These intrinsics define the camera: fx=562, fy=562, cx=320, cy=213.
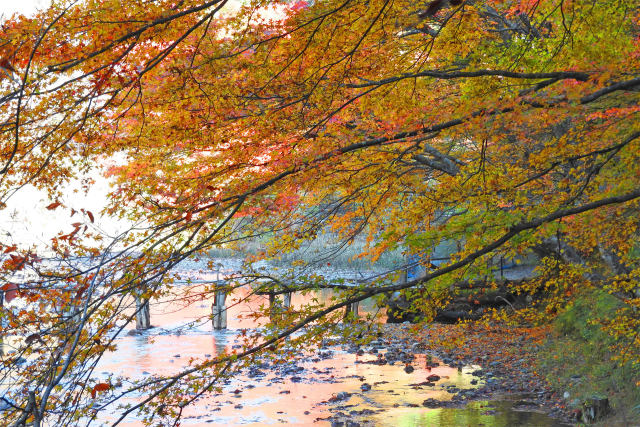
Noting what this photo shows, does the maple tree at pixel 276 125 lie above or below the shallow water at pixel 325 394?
above

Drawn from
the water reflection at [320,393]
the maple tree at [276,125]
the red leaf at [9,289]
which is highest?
the maple tree at [276,125]

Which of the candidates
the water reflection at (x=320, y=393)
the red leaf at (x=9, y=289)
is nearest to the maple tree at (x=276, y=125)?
the red leaf at (x=9, y=289)

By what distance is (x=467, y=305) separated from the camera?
16.5 m

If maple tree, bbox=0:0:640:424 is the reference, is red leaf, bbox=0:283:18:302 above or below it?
below

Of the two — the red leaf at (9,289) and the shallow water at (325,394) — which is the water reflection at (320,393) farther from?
the red leaf at (9,289)

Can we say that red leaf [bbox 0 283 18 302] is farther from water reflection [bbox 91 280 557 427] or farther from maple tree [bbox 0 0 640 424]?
water reflection [bbox 91 280 557 427]

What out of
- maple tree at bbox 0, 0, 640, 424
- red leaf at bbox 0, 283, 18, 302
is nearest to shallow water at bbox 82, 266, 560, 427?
maple tree at bbox 0, 0, 640, 424

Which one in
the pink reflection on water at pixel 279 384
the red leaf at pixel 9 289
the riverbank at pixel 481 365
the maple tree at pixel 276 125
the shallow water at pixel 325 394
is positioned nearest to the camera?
the red leaf at pixel 9 289

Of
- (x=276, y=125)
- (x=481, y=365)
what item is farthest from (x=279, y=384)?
(x=276, y=125)

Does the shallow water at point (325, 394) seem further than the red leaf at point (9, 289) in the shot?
Yes

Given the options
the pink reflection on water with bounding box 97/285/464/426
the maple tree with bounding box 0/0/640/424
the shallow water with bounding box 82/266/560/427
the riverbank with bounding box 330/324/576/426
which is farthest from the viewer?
the pink reflection on water with bounding box 97/285/464/426

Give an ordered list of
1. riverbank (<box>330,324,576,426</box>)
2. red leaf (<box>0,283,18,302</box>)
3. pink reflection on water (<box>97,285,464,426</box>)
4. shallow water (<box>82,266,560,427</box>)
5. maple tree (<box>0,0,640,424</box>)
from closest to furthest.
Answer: red leaf (<box>0,283,18,302</box>), maple tree (<box>0,0,640,424</box>), shallow water (<box>82,266,560,427</box>), riverbank (<box>330,324,576,426</box>), pink reflection on water (<box>97,285,464,426</box>)

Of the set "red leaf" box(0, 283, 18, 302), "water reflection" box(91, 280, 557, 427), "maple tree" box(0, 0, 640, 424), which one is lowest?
"water reflection" box(91, 280, 557, 427)

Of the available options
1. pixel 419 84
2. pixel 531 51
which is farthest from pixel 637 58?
pixel 419 84
